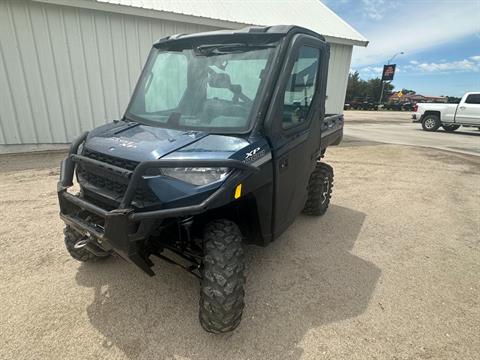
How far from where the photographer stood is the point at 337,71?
35.4 ft

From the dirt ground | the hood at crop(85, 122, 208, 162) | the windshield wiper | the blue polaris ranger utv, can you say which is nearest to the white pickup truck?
the dirt ground

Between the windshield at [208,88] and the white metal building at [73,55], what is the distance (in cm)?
549

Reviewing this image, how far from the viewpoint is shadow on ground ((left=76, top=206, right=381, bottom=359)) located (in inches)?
82.1

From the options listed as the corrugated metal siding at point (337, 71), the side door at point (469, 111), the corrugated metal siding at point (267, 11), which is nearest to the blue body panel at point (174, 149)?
the corrugated metal siding at point (267, 11)

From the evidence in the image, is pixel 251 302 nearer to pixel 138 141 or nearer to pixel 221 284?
pixel 221 284

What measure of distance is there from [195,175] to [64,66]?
22.9 feet

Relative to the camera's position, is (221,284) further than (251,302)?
No

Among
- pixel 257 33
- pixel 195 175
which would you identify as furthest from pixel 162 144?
pixel 257 33

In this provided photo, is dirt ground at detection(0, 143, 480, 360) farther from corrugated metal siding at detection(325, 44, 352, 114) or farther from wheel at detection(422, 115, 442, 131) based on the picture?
wheel at detection(422, 115, 442, 131)

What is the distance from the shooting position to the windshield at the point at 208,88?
93.8 inches

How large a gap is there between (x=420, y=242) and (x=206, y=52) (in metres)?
3.39

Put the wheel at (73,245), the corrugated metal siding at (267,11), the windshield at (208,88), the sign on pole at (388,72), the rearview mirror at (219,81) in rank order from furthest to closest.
→ the sign on pole at (388,72) → the corrugated metal siding at (267,11) → the wheel at (73,245) → the rearview mirror at (219,81) → the windshield at (208,88)

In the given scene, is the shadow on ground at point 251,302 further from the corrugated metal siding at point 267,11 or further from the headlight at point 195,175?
the corrugated metal siding at point 267,11

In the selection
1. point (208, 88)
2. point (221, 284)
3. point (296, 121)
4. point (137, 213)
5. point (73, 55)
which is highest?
point (73, 55)
